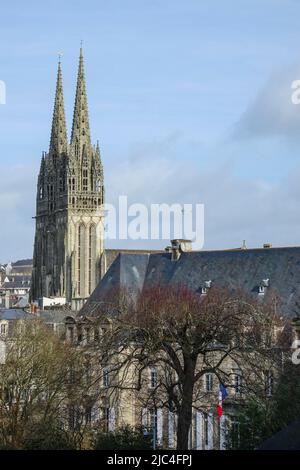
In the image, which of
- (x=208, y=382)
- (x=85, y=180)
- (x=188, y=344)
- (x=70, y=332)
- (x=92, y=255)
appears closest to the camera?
(x=188, y=344)

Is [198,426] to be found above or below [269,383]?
above

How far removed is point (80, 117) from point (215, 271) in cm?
9769

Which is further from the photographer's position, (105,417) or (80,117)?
(80,117)

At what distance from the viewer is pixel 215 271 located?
99.6m

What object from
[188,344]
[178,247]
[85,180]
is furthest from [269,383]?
[85,180]

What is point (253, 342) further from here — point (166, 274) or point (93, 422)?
point (166, 274)

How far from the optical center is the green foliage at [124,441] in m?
62.1

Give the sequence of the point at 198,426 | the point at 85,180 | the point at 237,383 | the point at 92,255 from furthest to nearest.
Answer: the point at 85,180, the point at 92,255, the point at 198,426, the point at 237,383

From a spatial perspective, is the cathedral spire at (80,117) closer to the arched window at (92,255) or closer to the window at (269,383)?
the arched window at (92,255)

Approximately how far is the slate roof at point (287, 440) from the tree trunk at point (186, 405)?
11035 mm

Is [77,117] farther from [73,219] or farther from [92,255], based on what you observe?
[92,255]

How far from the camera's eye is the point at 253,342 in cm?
6144
